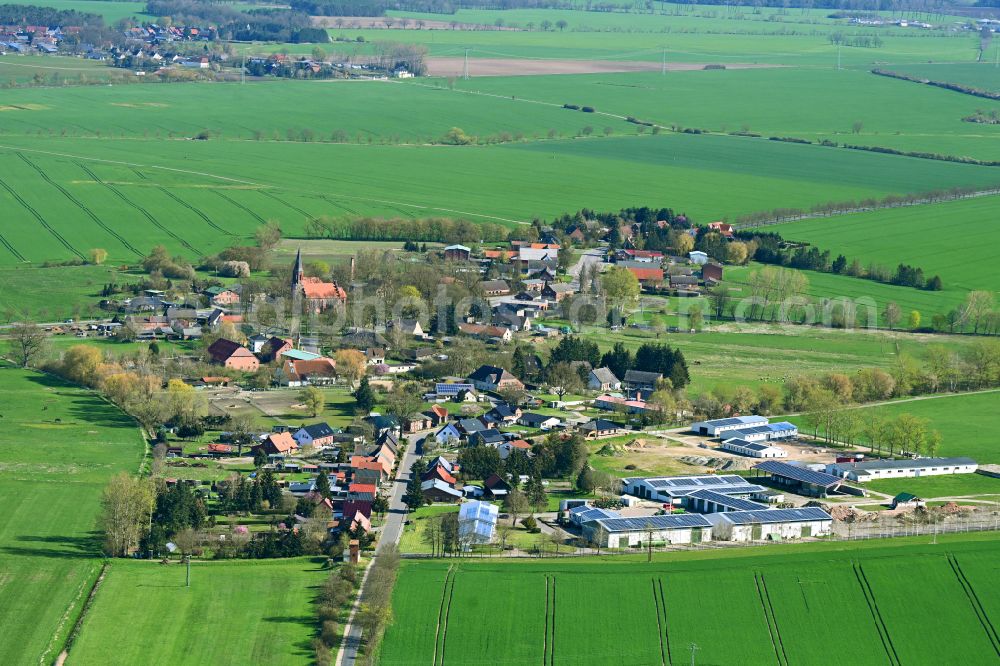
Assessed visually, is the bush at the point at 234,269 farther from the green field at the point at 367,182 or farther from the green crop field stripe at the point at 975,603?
the green crop field stripe at the point at 975,603

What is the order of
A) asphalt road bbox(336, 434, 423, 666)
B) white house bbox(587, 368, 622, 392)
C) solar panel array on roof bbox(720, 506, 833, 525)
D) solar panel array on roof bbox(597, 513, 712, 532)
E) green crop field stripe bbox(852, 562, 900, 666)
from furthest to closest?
white house bbox(587, 368, 622, 392) < solar panel array on roof bbox(720, 506, 833, 525) < solar panel array on roof bbox(597, 513, 712, 532) < green crop field stripe bbox(852, 562, 900, 666) < asphalt road bbox(336, 434, 423, 666)

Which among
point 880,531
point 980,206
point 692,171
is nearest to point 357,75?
point 692,171

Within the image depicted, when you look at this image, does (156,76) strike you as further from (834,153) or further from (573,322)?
(573,322)

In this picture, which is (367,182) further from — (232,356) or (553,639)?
(553,639)

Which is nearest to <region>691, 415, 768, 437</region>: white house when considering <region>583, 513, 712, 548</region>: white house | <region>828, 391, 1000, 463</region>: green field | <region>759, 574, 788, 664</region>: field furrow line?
<region>828, 391, 1000, 463</region>: green field

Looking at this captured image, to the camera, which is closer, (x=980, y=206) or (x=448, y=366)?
(x=448, y=366)

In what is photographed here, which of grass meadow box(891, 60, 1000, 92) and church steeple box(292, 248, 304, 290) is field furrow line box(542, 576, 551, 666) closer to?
church steeple box(292, 248, 304, 290)
